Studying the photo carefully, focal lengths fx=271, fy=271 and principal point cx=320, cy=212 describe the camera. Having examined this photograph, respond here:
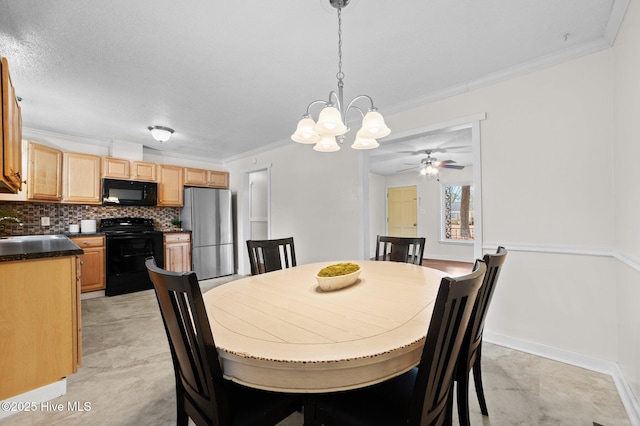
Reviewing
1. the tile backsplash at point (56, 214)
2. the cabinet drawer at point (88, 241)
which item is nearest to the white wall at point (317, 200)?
the tile backsplash at point (56, 214)

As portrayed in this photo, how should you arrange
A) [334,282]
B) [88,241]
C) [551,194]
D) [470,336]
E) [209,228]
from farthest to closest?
[209,228] < [88,241] < [551,194] < [334,282] < [470,336]

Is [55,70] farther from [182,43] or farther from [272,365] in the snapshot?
[272,365]

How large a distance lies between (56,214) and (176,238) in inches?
65.4

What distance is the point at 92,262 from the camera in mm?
3953

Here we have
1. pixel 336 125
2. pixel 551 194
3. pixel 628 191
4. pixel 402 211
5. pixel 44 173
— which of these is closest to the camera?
pixel 336 125

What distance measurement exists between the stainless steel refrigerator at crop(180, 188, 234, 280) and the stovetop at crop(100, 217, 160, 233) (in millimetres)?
608

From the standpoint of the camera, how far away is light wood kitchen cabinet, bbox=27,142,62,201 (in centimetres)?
346

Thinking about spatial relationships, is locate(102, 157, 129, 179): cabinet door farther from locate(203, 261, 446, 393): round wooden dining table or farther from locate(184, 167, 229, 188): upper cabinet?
locate(203, 261, 446, 393): round wooden dining table

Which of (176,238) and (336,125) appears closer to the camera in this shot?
(336,125)

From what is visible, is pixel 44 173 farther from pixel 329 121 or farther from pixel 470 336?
pixel 470 336

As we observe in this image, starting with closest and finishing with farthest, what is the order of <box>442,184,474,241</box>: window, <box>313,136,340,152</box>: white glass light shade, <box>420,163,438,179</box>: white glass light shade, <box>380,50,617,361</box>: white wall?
<box>313,136,340,152</box>: white glass light shade
<box>380,50,617,361</box>: white wall
<box>420,163,438,179</box>: white glass light shade
<box>442,184,474,241</box>: window

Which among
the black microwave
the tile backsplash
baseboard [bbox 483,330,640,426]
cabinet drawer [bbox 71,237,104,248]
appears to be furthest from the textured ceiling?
baseboard [bbox 483,330,640,426]

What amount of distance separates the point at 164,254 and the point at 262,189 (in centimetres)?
219

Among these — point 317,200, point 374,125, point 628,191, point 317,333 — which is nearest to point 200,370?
point 317,333
